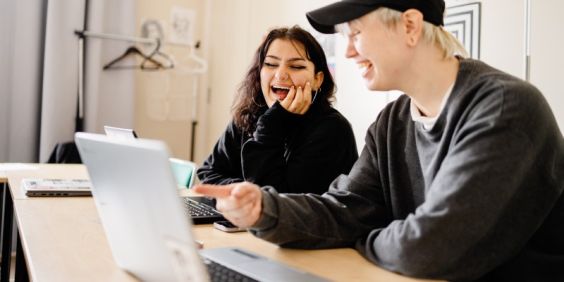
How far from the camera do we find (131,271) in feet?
2.81

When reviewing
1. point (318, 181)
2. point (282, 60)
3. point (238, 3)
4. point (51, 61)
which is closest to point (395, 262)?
point (318, 181)

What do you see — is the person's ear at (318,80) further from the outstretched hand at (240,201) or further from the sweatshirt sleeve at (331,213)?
the outstretched hand at (240,201)

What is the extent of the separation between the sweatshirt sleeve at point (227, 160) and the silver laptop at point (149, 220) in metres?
0.93

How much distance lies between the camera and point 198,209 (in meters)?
1.37

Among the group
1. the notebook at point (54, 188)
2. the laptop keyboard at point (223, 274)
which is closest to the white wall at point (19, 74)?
the notebook at point (54, 188)

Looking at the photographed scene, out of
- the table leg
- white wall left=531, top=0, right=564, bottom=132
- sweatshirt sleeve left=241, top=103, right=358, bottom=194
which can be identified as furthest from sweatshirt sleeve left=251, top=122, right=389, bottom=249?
the table leg

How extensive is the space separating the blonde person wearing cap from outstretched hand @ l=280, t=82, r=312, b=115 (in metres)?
0.48

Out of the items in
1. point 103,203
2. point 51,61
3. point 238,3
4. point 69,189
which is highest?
point 238,3

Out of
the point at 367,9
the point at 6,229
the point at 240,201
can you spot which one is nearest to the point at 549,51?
the point at 367,9

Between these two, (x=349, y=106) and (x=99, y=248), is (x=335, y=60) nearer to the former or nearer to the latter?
(x=349, y=106)

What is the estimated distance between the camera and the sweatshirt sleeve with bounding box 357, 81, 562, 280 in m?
0.84

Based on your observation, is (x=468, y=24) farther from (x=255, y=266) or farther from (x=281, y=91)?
(x=255, y=266)

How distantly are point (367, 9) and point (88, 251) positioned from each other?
70 centimetres

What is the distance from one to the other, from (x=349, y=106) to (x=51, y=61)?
1743 millimetres
